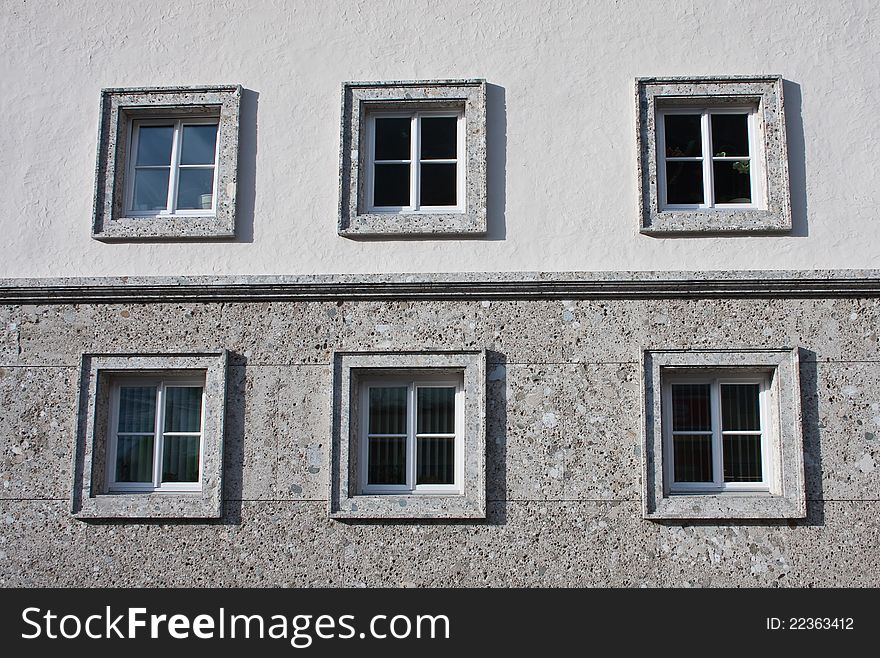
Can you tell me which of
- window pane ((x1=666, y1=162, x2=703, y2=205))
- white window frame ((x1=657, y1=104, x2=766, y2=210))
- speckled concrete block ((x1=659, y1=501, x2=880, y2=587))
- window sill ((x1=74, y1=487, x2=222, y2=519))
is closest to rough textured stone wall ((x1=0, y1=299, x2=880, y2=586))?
speckled concrete block ((x1=659, y1=501, x2=880, y2=587))

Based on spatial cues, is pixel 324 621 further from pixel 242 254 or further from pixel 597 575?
pixel 242 254

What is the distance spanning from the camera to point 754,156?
318 inches

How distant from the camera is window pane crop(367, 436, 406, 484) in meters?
7.84

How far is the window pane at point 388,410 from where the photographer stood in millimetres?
7902

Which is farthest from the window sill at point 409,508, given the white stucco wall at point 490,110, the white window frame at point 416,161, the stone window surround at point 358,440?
the white window frame at point 416,161

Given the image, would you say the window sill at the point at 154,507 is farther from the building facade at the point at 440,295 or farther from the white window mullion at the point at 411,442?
the white window mullion at the point at 411,442

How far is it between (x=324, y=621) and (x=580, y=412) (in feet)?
10.2

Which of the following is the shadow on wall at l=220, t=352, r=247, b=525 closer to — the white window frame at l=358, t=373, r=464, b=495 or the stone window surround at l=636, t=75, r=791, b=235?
the white window frame at l=358, t=373, r=464, b=495

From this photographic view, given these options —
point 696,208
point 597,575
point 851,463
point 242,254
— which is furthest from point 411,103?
point 851,463

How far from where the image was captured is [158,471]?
7.93 metres

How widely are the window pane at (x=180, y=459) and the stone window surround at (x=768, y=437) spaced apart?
4.38 metres

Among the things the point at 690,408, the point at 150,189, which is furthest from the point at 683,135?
the point at 150,189

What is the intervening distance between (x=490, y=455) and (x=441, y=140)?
329cm

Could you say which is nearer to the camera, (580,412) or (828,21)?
(580,412)
